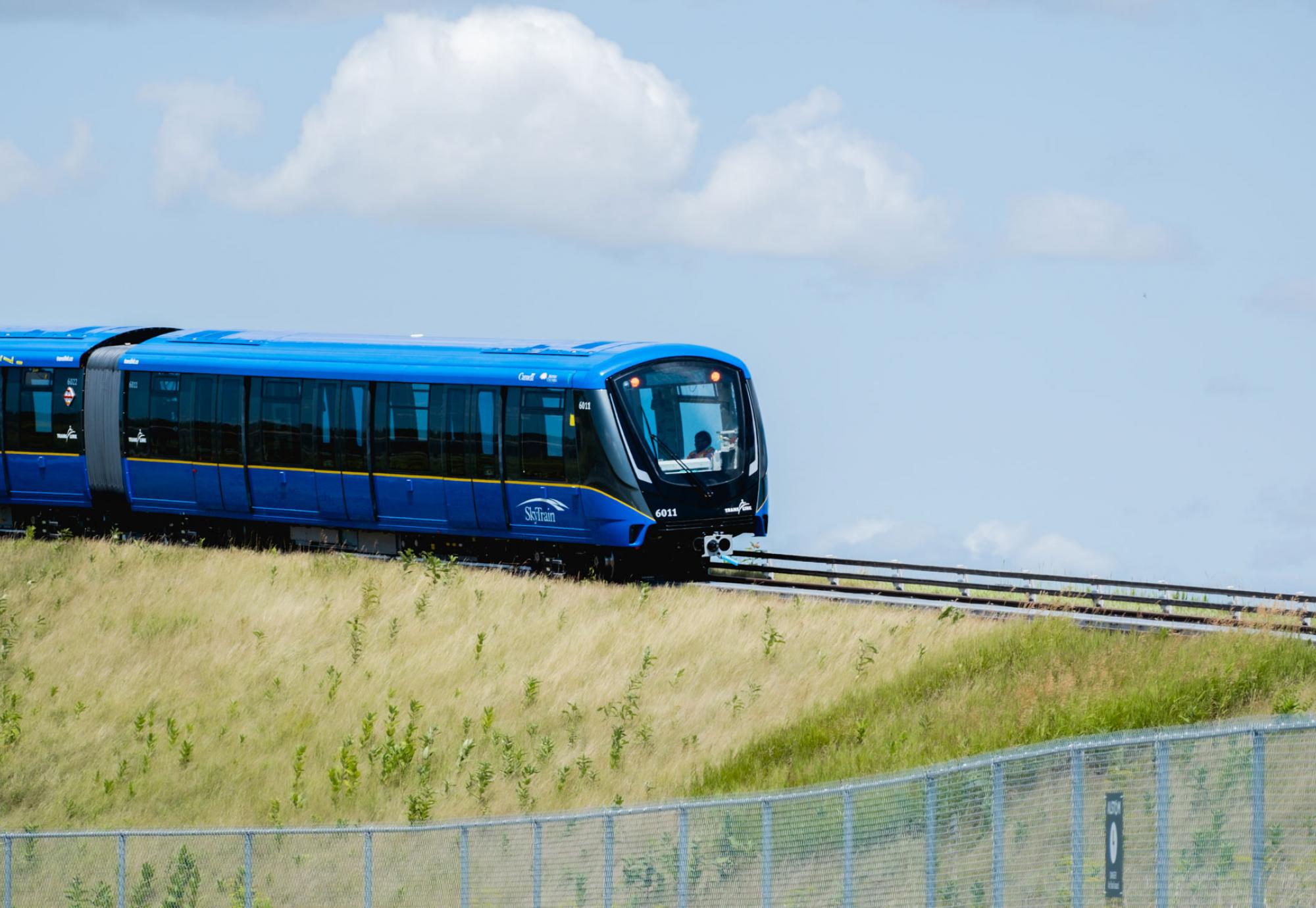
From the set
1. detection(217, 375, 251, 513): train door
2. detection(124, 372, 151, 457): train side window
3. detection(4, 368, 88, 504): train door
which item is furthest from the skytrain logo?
detection(4, 368, 88, 504): train door

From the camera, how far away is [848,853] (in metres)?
12.8

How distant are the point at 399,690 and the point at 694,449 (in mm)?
5360

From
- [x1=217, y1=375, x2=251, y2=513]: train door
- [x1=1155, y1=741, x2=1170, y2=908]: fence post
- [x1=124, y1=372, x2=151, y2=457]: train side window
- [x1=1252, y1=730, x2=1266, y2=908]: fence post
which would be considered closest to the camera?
[x1=1252, y1=730, x2=1266, y2=908]: fence post

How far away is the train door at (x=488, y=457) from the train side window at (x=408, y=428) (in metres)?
0.99

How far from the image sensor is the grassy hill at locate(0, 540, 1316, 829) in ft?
66.7

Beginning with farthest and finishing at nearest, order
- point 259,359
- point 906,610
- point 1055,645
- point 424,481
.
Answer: point 259,359 → point 424,481 → point 906,610 → point 1055,645

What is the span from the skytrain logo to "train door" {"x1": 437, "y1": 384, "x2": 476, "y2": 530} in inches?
42.6

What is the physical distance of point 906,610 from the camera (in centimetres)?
2303

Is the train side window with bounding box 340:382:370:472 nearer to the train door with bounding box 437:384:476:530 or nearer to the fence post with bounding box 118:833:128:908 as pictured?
the train door with bounding box 437:384:476:530

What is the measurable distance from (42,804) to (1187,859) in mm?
17337

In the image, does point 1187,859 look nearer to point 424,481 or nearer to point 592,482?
point 592,482

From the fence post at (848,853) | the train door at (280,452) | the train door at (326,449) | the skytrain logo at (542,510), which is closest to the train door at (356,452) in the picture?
the train door at (326,449)

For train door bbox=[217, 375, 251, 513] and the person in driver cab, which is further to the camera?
train door bbox=[217, 375, 251, 513]

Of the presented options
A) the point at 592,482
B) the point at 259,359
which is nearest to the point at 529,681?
the point at 592,482
